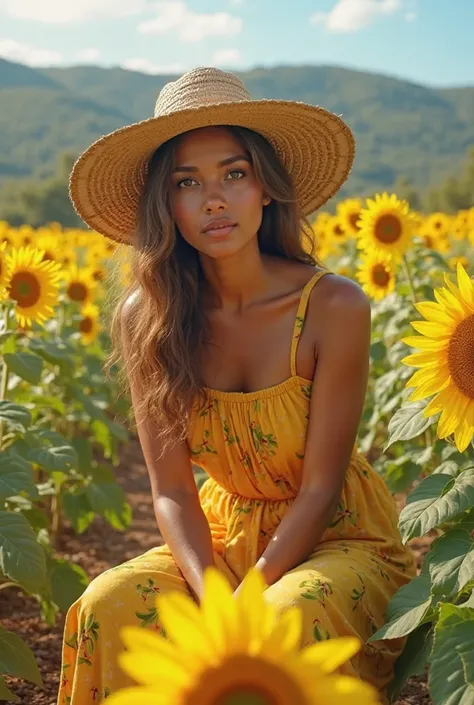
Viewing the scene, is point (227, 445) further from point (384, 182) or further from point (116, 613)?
point (384, 182)

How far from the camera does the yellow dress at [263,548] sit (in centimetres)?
206

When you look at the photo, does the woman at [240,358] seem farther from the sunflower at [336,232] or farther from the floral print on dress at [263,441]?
the sunflower at [336,232]

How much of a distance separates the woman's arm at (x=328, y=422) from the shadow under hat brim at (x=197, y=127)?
0.45 m

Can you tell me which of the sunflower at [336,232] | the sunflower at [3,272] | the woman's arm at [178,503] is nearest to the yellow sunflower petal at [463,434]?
the woman's arm at [178,503]

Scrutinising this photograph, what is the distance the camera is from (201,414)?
2.54 meters

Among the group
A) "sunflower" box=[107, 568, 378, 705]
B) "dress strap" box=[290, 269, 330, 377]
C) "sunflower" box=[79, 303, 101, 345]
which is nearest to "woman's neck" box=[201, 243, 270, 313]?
"dress strap" box=[290, 269, 330, 377]

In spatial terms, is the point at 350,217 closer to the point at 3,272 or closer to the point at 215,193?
the point at 3,272

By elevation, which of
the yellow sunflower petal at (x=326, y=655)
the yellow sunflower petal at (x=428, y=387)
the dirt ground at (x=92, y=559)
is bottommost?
the dirt ground at (x=92, y=559)

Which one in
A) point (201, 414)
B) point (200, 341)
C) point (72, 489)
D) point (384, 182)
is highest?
point (384, 182)

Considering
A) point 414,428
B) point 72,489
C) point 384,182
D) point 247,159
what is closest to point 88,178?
point 247,159

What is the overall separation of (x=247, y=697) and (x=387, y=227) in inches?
149

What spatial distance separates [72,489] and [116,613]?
7.34 feet

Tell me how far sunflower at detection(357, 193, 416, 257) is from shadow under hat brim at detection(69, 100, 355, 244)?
63.0 inches

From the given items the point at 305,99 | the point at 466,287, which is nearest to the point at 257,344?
the point at 466,287
